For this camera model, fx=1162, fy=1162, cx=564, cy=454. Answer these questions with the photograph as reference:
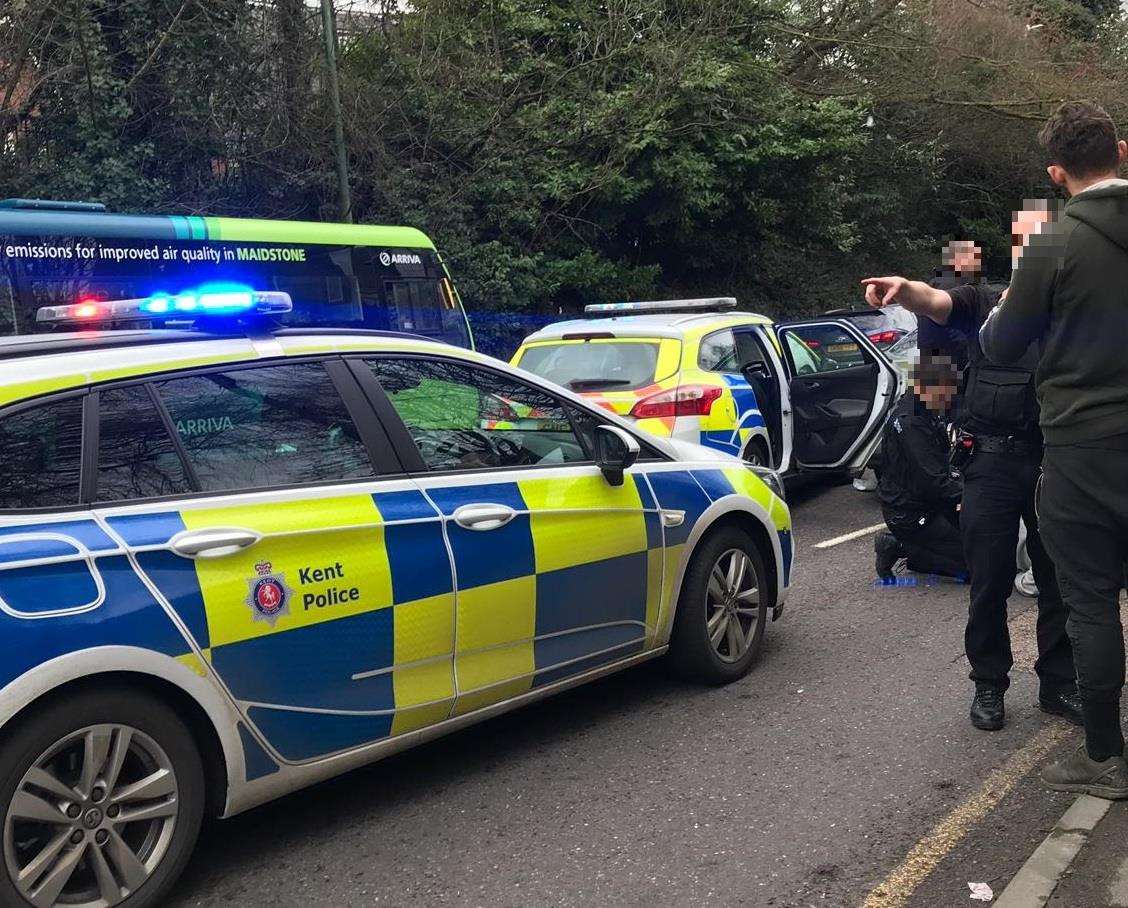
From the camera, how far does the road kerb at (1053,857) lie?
116 inches

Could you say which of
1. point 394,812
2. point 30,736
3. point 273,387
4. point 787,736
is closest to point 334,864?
point 394,812

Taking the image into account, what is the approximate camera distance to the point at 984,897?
301 cm

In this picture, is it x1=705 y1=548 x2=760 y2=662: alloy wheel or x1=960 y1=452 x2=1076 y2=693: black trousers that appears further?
→ x1=705 y1=548 x2=760 y2=662: alloy wheel

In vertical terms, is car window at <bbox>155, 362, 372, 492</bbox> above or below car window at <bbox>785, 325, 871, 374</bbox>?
above

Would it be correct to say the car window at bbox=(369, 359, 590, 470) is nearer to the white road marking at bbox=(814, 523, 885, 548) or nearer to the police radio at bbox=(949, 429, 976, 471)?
the police radio at bbox=(949, 429, 976, 471)

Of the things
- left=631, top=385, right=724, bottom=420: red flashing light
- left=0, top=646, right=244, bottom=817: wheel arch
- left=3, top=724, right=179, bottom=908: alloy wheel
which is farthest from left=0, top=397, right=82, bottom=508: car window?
left=631, top=385, right=724, bottom=420: red flashing light

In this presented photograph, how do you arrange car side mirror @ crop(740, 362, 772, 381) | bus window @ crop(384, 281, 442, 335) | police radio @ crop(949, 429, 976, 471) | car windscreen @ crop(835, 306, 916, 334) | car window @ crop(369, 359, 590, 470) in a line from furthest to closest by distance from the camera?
car windscreen @ crop(835, 306, 916, 334)
bus window @ crop(384, 281, 442, 335)
car side mirror @ crop(740, 362, 772, 381)
police radio @ crop(949, 429, 976, 471)
car window @ crop(369, 359, 590, 470)

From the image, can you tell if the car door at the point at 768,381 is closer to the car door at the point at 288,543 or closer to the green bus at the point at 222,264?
the green bus at the point at 222,264

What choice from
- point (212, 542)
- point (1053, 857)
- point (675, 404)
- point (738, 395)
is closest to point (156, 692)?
point (212, 542)

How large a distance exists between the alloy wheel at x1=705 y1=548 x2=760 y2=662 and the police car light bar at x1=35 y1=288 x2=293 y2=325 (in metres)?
2.05

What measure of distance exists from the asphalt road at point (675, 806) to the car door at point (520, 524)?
349 mm

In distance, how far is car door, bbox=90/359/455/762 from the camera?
3041 millimetres

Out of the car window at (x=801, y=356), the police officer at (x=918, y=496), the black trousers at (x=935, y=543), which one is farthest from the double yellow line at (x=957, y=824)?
the car window at (x=801, y=356)

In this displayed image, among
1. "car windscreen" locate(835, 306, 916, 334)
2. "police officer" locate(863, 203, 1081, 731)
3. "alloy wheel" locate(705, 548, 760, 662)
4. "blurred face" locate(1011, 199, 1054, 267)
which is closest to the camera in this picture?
"blurred face" locate(1011, 199, 1054, 267)
